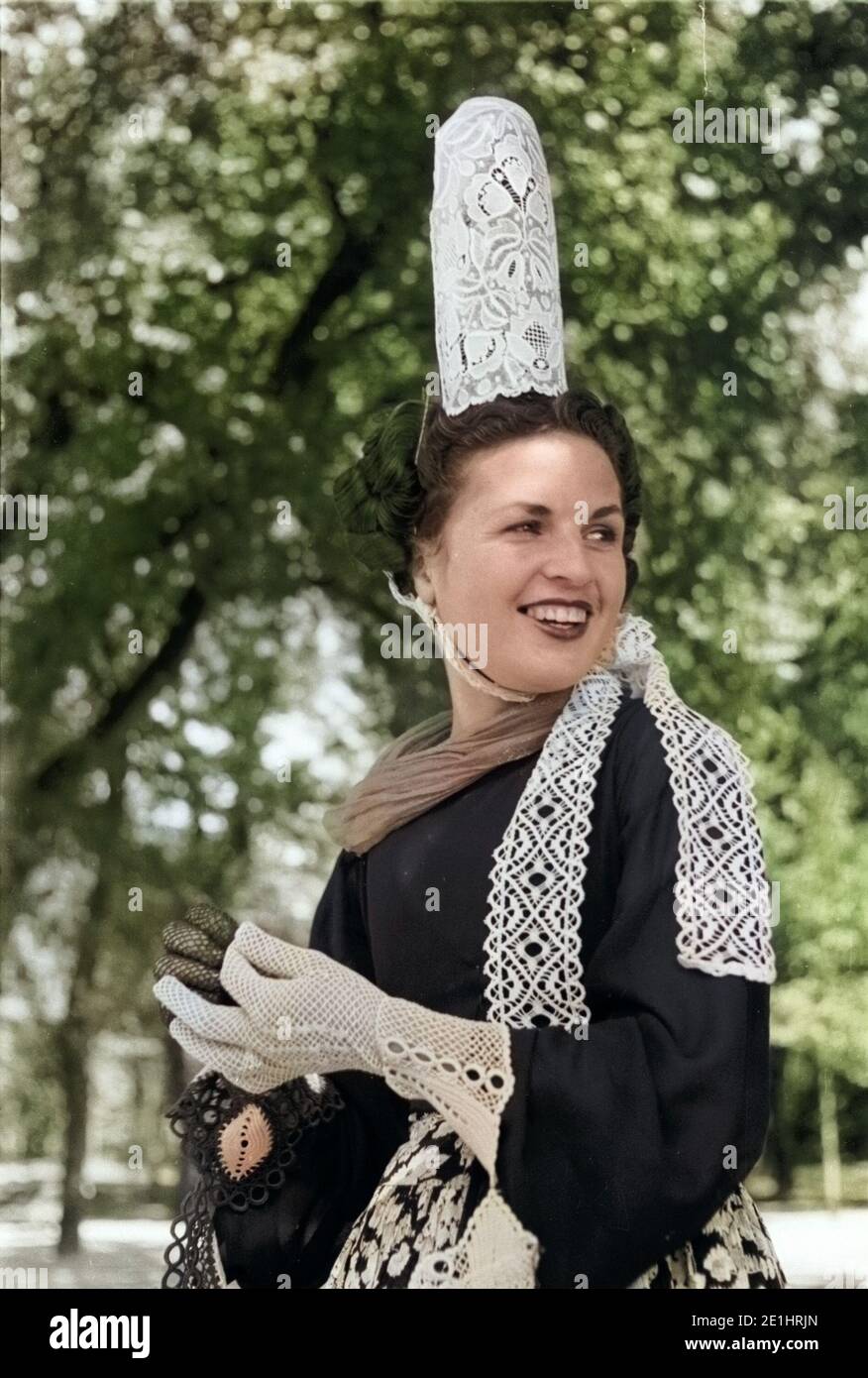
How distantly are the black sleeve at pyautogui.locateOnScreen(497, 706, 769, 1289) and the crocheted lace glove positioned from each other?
0.06m

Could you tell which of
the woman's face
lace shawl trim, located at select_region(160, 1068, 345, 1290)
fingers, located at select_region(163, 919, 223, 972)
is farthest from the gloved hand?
the woman's face

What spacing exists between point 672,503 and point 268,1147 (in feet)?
5.63

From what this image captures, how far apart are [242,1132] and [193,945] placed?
35 cm

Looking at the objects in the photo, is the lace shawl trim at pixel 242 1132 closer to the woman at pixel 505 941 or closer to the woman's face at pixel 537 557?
the woman at pixel 505 941

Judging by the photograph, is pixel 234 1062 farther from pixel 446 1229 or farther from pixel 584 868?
pixel 584 868

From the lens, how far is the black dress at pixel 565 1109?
118 inches

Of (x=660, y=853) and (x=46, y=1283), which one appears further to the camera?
(x=46, y=1283)

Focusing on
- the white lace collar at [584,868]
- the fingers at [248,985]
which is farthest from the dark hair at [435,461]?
the fingers at [248,985]

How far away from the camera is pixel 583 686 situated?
132 inches

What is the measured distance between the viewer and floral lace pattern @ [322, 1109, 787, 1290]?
3092 mm

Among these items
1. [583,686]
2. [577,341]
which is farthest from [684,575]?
[583,686]

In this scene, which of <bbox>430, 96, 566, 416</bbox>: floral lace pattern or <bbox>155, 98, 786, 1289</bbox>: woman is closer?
<bbox>155, 98, 786, 1289</bbox>: woman

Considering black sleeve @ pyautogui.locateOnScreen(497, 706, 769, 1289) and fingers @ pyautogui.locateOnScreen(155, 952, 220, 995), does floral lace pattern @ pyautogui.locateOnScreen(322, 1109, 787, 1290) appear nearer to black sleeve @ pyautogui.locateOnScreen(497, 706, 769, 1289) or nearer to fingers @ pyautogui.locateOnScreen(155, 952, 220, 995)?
black sleeve @ pyautogui.locateOnScreen(497, 706, 769, 1289)

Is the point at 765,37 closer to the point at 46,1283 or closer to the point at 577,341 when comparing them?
the point at 577,341
